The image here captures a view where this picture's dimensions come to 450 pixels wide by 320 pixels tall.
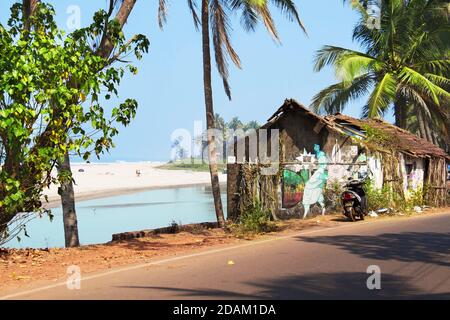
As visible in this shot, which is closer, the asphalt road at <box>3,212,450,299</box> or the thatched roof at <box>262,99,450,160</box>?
the asphalt road at <box>3,212,450,299</box>

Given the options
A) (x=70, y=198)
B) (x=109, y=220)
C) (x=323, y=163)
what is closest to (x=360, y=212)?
(x=323, y=163)

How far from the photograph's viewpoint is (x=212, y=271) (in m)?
8.64

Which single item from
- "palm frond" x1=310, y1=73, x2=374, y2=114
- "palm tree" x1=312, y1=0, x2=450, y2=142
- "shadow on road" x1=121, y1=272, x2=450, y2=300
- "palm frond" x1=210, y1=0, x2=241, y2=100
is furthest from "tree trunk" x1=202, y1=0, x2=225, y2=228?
"palm frond" x1=310, y1=73, x2=374, y2=114

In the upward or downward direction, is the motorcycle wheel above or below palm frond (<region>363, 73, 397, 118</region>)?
below

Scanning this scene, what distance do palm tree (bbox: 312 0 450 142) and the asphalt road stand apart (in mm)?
13443

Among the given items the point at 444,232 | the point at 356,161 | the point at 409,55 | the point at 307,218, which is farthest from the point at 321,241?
the point at 409,55

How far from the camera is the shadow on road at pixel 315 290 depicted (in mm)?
6859

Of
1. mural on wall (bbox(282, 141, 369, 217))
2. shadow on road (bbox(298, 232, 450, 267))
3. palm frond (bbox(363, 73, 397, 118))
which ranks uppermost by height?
palm frond (bbox(363, 73, 397, 118))

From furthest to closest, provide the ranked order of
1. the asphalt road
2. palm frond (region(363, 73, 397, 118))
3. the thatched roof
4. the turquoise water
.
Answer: palm frond (region(363, 73, 397, 118)), the turquoise water, the thatched roof, the asphalt road

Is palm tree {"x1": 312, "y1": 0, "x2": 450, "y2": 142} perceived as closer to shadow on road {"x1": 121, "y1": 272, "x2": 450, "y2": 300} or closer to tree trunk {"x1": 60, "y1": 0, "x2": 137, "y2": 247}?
tree trunk {"x1": 60, "y1": 0, "x2": 137, "y2": 247}

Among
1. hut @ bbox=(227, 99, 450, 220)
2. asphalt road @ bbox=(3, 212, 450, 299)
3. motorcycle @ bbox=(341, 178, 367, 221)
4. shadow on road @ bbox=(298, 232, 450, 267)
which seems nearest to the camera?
asphalt road @ bbox=(3, 212, 450, 299)

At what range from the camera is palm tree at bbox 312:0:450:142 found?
2452cm

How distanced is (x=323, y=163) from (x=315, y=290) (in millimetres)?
11271
